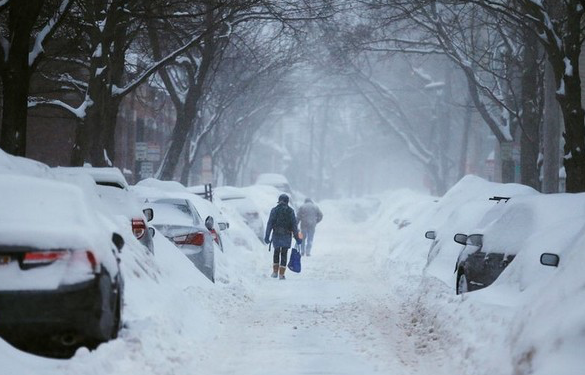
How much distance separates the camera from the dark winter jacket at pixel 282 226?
20.5m

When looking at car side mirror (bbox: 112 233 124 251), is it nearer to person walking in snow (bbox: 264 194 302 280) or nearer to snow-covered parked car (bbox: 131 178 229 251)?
snow-covered parked car (bbox: 131 178 229 251)

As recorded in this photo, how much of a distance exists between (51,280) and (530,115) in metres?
18.0

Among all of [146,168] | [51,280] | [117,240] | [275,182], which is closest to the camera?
[51,280]

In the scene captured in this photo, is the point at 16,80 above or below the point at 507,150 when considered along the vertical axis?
above

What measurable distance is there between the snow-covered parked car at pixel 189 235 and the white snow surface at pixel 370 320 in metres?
0.52

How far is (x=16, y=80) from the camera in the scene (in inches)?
589

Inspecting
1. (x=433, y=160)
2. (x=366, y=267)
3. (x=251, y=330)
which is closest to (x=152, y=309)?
(x=251, y=330)

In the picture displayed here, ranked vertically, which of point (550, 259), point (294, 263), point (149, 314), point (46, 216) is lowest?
point (294, 263)

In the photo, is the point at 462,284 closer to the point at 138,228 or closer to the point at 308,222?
the point at 138,228

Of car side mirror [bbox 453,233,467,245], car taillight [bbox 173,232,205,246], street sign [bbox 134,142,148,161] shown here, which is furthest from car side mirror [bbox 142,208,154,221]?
street sign [bbox 134,142,148,161]

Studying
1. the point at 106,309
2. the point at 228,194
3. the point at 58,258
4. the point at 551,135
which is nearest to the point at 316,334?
the point at 106,309

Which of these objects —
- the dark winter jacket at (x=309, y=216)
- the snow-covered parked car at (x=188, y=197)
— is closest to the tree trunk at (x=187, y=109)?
the dark winter jacket at (x=309, y=216)

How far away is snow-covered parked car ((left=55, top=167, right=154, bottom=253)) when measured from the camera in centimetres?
1333

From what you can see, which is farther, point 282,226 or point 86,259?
point 282,226
